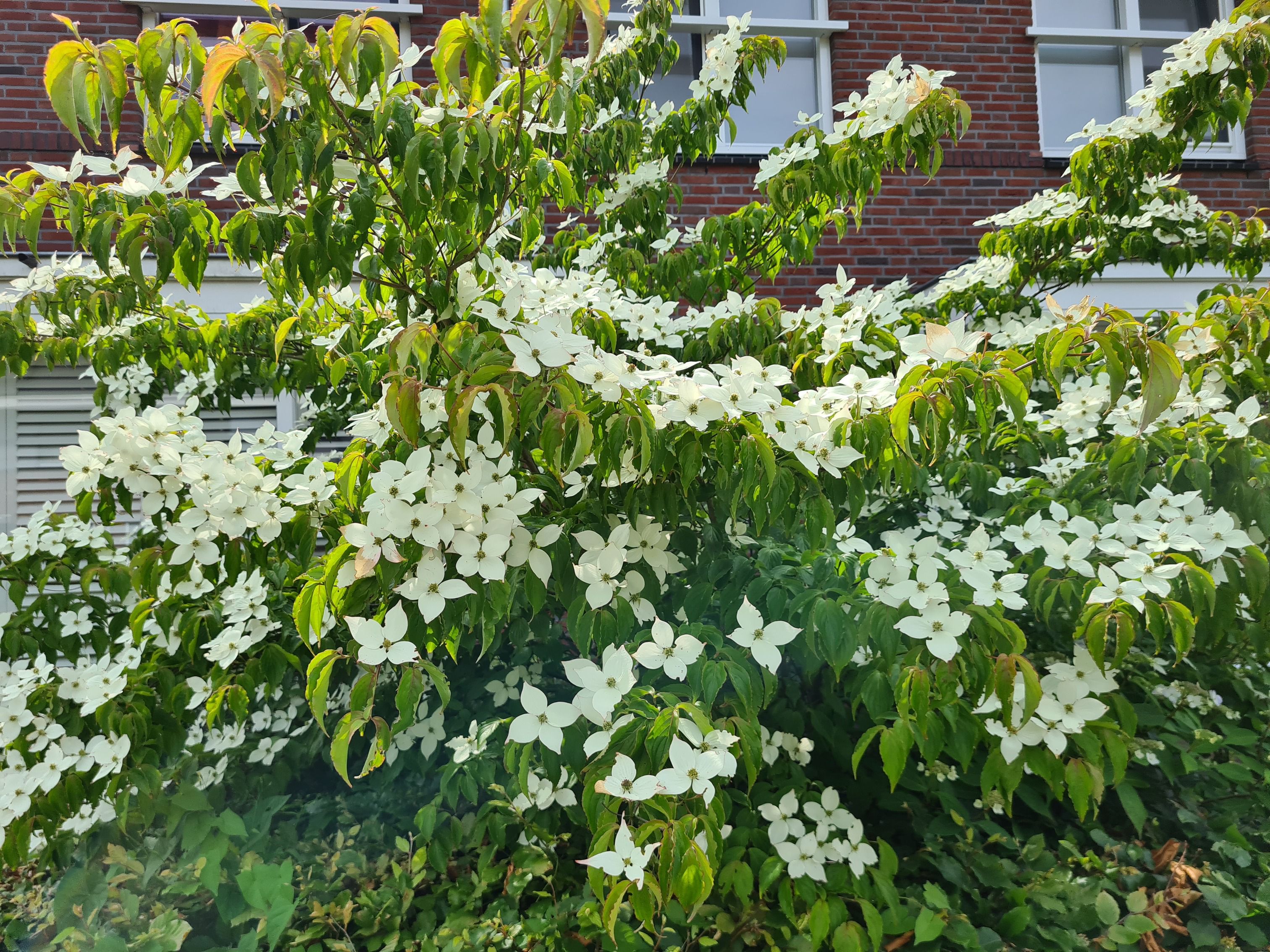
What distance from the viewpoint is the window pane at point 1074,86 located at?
551cm

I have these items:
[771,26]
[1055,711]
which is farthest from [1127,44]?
[1055,711]

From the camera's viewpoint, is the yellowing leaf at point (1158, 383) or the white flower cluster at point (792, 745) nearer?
the yellowing leaf at point (1158, 383)

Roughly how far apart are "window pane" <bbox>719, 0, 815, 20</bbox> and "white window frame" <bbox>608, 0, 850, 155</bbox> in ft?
0.05

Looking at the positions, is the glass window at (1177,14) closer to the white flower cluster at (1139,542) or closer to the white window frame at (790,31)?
the white window frame at (790,31)

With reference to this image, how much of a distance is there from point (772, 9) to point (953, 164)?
4.75 feet

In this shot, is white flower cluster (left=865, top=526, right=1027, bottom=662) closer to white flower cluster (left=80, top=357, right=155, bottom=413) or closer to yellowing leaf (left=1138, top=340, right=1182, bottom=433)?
yellowing leaf (left=1138, top=340, right=1182, bottom=433)

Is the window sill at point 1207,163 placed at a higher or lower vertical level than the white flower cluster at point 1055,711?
higher

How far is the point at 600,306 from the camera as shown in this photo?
2248 mm

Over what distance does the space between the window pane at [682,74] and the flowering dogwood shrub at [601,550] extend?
2.11 meters

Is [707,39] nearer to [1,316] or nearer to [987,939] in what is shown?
[1,316]

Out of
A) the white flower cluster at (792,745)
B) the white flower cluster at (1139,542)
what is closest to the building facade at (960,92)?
the white flower cluster at (792,745)

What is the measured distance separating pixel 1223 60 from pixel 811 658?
7.50 feet

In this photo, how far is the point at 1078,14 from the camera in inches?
219

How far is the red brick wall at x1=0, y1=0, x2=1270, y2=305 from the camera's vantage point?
5184 millimetres
